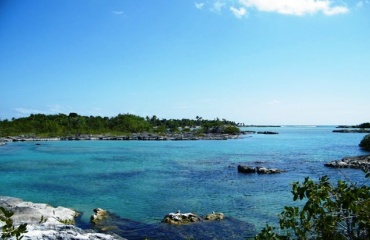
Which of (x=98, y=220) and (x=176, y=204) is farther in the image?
(x=176, y=204)

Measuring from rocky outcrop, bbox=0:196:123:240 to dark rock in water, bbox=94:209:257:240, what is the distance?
2.42 meters

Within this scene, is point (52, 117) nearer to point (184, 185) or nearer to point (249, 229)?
point (184, 185)

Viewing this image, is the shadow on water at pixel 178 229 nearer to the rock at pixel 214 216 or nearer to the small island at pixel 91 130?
the rock at pixel 214 216

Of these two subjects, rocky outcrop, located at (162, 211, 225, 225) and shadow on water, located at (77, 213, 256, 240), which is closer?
shadow on water, located at (77, 213, 256, 240)

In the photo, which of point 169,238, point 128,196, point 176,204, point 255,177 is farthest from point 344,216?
point 255,177

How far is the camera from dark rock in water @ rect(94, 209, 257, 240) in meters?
16.5

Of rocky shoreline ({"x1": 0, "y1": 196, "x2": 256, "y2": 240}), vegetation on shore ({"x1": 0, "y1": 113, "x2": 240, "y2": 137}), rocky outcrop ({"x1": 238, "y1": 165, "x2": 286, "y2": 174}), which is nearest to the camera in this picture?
rocky shoreline ({"x1": 0, "y1": 196, "x2": 256, "y2": 240})

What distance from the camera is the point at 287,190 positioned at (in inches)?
1099

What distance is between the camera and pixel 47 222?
13.8 metres

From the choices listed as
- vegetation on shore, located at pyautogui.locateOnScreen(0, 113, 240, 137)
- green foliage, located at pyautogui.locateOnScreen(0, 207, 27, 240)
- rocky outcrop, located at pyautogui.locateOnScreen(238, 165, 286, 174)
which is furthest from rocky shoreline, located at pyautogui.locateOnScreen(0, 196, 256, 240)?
vegetation on shore, located at pyautogui.locateOnScreen(0, 113, 240, 137)

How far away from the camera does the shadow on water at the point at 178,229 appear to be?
16.5 m

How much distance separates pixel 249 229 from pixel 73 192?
16.7m

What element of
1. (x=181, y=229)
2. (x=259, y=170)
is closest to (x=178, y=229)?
(x=181, y=229)

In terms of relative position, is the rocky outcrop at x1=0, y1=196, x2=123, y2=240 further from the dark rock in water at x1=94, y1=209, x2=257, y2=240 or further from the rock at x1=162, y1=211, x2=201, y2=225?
the rock at x1=162, y1=211, x2=201, y2=225
